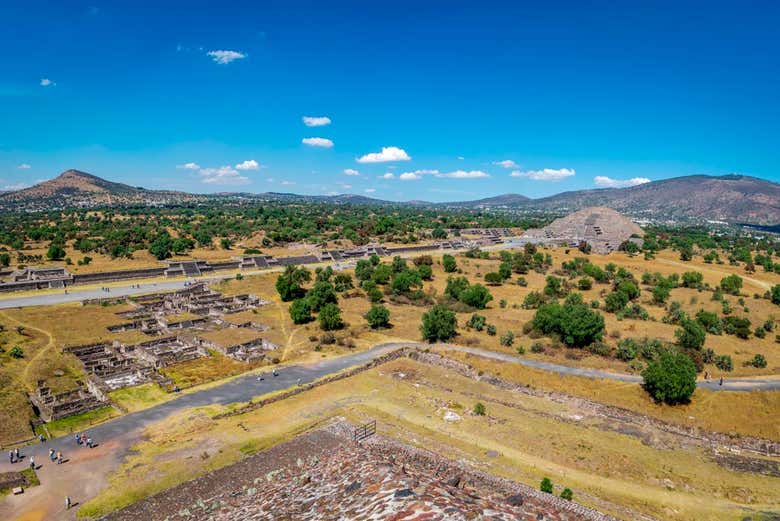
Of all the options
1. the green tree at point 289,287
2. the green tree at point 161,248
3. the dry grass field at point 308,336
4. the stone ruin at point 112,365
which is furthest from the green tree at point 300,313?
the green tree at point 161,248

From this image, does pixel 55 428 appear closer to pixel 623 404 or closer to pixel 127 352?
pixel 127 352

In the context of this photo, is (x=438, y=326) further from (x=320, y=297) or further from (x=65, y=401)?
(x=65, y=401)

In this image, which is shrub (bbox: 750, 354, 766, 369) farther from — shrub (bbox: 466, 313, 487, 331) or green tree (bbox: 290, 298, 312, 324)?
green tree (bbox: 290, 298, 312, 324)

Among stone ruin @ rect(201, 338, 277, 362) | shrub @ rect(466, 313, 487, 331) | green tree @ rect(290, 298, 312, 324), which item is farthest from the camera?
green tree @ rect(290, 298, 312, 324)

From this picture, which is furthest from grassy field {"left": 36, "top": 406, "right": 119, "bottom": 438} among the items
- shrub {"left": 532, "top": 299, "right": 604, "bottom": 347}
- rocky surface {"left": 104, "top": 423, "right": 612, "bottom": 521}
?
shrub {"left": 532, "top": 299, "right": 604, "bottom": 347}

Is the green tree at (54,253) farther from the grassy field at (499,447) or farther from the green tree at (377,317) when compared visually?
the grassy field at (499,447)

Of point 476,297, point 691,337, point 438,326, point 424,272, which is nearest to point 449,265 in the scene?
point 424,272
